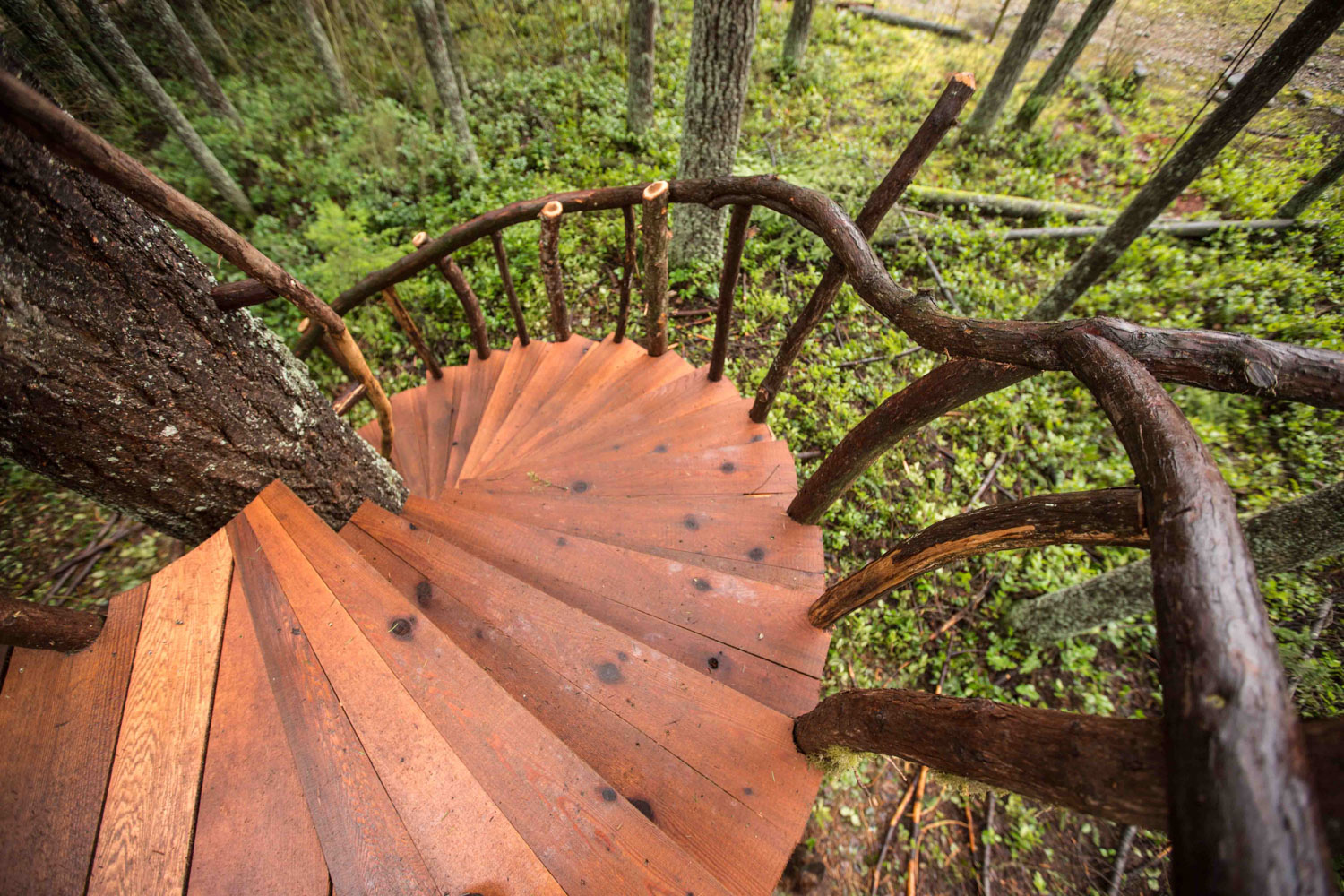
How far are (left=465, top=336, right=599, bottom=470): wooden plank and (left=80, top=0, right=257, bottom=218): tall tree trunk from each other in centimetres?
466

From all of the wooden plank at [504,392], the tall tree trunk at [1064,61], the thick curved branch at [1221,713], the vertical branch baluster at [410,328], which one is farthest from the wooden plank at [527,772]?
the tall tree trunk at [1064,61]

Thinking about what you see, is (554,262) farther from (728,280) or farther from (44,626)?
(44,626)

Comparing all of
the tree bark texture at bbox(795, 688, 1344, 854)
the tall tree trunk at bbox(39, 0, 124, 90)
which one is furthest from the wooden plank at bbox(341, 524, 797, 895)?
the tall tree trunk at bbox(39, 0, 124, 90)

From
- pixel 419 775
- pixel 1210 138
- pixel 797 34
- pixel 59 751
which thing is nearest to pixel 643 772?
pixel 419 775

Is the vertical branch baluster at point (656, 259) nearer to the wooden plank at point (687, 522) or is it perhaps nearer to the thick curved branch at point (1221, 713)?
the wooden plank at point (687, 522)

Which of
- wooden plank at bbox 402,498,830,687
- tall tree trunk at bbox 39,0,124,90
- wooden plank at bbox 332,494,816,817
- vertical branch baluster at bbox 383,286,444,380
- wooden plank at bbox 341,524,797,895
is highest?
tall tree trunk at bbox 39,0,124,90

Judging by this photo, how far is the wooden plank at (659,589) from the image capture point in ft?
5.44

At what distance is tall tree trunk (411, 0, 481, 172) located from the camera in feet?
15.9

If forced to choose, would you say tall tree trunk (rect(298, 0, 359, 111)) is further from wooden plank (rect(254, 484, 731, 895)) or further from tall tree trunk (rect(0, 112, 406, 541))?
wooden plank (rect(254, 484, 731, 895))

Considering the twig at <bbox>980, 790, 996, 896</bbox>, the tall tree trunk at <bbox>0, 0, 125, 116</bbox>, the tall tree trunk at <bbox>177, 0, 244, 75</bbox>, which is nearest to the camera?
the twig at <bbox>980, 790, 996, 896</bbox>

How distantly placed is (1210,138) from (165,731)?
5737 millimetres

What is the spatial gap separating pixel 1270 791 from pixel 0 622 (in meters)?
2.20

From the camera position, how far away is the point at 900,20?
8.97m

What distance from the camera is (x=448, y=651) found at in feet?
4.34
